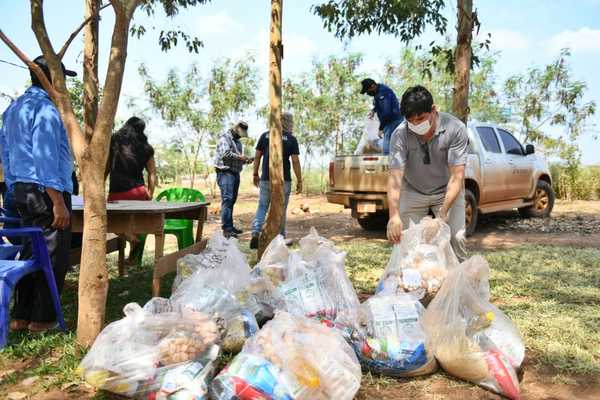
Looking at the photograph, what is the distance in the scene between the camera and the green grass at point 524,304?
274 cm

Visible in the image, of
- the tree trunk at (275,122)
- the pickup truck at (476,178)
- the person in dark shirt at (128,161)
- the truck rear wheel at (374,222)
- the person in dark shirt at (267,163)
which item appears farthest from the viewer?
the truck rear wheel at (374,222)

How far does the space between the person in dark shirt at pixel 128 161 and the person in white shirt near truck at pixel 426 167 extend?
284cm

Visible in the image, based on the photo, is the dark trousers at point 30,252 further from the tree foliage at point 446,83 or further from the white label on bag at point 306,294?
the tree foliage at point 446,83

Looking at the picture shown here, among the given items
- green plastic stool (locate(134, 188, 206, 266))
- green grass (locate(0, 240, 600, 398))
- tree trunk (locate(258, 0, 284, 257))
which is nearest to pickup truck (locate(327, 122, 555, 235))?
green grass (locate(0, 240, 600, 398))

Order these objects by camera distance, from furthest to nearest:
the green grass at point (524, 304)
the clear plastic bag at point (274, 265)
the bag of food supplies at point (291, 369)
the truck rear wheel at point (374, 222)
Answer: the truck rear wheel at point (374, 222)
the clear plastic bag at point (274, 265)
the green grass at point (524, 304)
the bag of food supplies at point (291, 369)

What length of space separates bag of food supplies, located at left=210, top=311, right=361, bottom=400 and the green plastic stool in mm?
3073

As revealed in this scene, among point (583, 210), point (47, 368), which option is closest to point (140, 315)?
A: point (47, 368)

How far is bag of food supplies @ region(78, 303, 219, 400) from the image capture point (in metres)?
2.16

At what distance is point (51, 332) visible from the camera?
3.23m

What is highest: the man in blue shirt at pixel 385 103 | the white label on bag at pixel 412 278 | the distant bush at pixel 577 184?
the man in blue shirt at pixel 385 103

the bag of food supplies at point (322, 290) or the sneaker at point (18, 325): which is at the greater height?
the bag of food supplies at point (322, 290)

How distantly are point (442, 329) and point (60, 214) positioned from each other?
235cm

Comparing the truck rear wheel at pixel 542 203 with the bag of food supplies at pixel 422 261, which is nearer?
the bag of food supplies at pixel 422 261

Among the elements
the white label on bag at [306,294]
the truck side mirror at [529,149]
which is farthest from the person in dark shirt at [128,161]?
the truck side mirror at [529,149]
